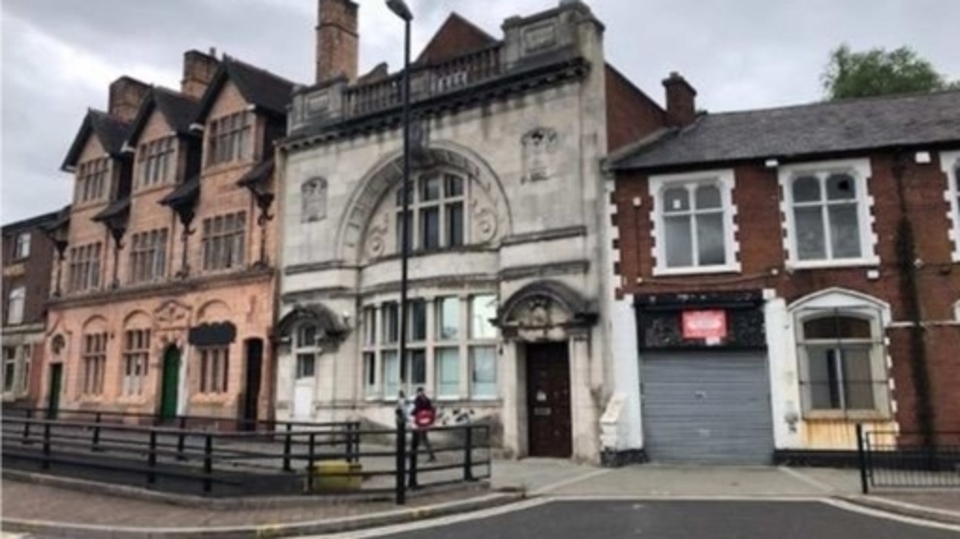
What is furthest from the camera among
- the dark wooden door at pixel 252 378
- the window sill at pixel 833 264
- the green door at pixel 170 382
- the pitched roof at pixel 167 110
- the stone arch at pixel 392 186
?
the pitched roof at pixel 167 110

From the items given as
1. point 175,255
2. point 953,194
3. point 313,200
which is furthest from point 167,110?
point 953,194

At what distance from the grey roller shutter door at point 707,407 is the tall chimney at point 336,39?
14614 millimetres

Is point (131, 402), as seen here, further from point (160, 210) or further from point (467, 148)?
point (467, 148)

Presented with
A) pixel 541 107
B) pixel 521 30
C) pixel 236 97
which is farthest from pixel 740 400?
pixel 236 97

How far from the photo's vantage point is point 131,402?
28.8 metres

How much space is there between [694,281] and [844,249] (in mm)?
3334

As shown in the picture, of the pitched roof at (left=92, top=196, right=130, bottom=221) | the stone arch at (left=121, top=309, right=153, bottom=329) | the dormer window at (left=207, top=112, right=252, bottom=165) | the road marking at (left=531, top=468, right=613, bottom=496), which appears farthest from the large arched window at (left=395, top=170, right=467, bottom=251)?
the pitched roof at (left=92, top=196, right=130, bottom=221)

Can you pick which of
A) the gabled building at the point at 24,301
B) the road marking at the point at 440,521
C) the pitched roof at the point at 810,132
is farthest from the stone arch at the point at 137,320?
the road marking at the point at 440,521

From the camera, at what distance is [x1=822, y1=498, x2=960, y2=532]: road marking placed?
10492 millimetres

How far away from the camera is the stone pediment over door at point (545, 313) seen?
1828cm

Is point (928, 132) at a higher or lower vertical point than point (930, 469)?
higher

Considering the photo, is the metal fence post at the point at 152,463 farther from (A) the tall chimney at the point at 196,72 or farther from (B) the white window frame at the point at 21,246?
(B) the white window frame at the point at 21,246

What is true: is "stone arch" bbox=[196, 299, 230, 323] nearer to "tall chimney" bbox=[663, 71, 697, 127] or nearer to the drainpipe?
"tall chimney" bbox=[663, 71, 697, 127]

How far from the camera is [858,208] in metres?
17.6
